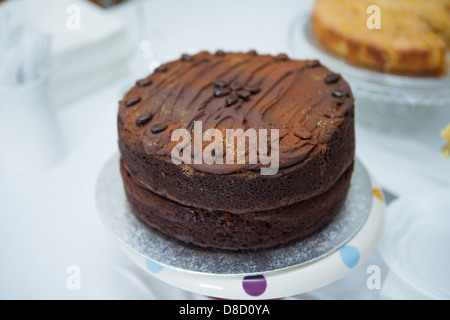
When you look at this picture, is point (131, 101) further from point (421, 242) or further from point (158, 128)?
point (421, 242)

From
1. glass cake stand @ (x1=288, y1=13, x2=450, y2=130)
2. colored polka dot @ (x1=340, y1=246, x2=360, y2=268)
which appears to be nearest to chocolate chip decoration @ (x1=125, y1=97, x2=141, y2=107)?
colored polka dot @ (x1=340, y1=246, x2=360, y2=268)

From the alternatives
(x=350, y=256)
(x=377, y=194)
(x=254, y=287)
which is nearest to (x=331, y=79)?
(x=377, y=194)

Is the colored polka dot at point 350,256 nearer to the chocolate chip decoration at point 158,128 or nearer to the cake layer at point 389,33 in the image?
the chocolate chip decoration at point 158,128

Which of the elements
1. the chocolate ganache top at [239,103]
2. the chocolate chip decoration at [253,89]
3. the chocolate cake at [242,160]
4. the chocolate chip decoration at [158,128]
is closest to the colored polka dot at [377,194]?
the chocolate cake at [242,160]

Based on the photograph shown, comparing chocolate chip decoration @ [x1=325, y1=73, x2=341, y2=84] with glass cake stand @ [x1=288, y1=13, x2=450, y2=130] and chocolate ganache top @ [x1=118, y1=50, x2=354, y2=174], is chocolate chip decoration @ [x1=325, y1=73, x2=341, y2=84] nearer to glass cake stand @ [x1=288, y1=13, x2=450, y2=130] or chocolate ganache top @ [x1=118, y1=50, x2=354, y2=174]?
chocolate ganache top @ [x1=118, y1=50, x2=354, y2=174]

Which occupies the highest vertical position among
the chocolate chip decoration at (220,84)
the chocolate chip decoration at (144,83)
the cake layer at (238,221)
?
the chocolate chip decoration at (144,83)
